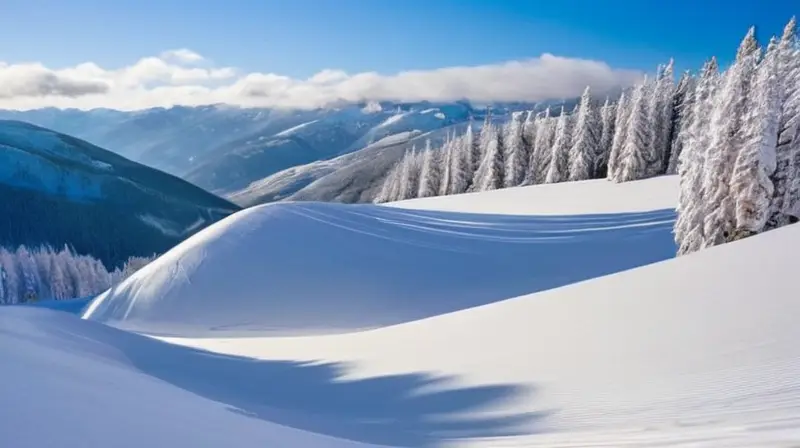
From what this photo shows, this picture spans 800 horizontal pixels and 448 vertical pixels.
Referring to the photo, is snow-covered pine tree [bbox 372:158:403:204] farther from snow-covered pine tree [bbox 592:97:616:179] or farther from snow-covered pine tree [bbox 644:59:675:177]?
snow-covered pine tree [bbox 644:59:675:177]

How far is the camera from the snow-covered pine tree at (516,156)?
58.5 meters

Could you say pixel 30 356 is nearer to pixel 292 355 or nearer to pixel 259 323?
pixel 292 355

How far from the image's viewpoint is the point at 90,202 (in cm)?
13225

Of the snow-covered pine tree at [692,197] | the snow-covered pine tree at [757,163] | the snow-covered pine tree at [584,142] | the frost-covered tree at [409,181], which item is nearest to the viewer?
the snow-covered pine tree at [757,163]

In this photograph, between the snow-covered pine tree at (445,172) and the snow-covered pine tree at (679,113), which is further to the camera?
the snow-covered pine tree at (445,172)

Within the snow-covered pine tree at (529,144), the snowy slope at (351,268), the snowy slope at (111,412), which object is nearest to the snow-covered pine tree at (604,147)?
the snow-covered pine tree at (529,144)

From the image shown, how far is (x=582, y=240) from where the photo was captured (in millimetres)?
28422

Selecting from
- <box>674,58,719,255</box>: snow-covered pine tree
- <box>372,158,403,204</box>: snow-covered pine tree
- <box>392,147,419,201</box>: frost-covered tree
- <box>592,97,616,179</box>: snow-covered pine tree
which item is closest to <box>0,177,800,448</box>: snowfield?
<box>674,58,719,255</box>: snow-covered pine tree

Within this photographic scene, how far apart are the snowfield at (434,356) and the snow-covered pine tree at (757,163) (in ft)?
19.3

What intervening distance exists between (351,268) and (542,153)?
127 ft

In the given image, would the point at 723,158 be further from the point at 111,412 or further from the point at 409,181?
the point at 409,181

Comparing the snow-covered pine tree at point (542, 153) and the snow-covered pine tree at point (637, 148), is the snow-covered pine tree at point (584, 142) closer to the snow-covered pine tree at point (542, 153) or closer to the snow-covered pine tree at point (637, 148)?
the snow-covered pine tree at point (542, 153)

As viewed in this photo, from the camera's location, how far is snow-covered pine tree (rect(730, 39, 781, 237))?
59.4 ft

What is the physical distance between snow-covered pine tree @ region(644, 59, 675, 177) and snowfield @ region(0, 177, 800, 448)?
21991mm
